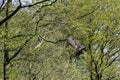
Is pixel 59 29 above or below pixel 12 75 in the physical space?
above

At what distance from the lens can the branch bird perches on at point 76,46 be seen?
49.2ft

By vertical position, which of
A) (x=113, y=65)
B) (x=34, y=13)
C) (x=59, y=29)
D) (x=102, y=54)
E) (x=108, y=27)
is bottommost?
(x=113, y=65)

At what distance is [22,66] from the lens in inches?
622

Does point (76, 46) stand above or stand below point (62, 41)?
below

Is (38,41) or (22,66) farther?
(22,66)

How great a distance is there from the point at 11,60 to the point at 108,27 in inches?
218

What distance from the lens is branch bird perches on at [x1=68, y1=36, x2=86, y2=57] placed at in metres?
15.0

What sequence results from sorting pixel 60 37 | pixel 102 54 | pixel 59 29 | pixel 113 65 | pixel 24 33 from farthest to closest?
pixel 113 65
pixel 102 54
pixel 60 37
pixel 59 29
pixel 24 33

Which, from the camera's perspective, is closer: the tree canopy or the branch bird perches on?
the tree canopy

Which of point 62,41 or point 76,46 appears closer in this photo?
point 62,41

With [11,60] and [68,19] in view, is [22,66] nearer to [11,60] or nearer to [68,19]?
[11,60]

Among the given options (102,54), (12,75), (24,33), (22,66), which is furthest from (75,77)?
(24,33)

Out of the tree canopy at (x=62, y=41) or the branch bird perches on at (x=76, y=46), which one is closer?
the tree canopy at (x=62, y=41)

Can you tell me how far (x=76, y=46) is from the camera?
1545 centimetres
